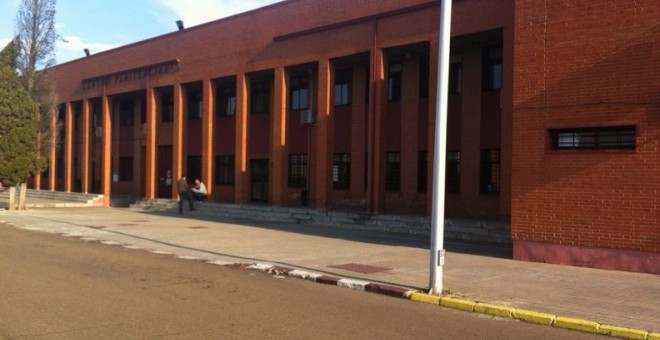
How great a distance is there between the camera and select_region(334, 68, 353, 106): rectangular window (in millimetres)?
24234

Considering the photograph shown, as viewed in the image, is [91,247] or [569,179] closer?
[569,179]

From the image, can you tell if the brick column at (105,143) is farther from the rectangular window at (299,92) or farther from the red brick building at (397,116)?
the rectangular window at (299,92)

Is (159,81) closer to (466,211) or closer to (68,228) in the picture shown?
(68,228)

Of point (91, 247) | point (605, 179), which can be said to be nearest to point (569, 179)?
point (605, 179)

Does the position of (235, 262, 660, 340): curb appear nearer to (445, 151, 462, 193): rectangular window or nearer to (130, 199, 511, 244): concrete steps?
(130, 199, 511, 244): concrete steps

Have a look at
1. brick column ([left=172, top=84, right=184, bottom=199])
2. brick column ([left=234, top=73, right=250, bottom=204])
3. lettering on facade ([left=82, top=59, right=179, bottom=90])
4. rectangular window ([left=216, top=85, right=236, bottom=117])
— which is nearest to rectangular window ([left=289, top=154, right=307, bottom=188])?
brick column ([left=234, top=73, right=250, bottom=204])

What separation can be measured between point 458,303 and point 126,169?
105ft

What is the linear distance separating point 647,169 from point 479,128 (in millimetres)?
9364

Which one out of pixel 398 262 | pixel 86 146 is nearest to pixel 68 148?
pixel 86 146

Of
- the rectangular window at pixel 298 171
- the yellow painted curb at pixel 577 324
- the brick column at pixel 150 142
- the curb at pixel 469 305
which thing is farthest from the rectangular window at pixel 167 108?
the yellow painted curb at pixel 577 324

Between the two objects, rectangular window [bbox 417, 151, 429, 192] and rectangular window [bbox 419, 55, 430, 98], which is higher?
rectangular window [bbox 419, 55, 430, 98]

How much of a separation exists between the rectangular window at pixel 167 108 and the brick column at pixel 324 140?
43.0ft

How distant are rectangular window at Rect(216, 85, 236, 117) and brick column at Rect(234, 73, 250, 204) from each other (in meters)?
2.82

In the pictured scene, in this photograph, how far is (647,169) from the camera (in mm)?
10969
